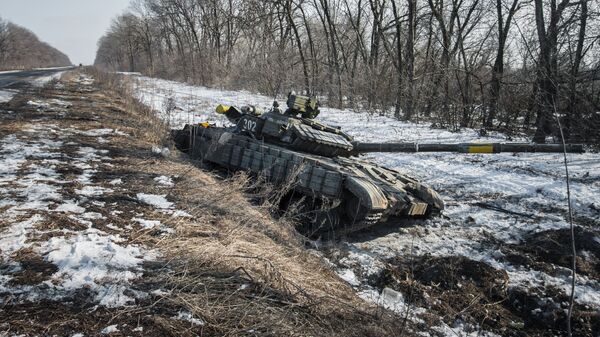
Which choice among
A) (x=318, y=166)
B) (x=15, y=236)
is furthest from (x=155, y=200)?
(x=318, y=166)

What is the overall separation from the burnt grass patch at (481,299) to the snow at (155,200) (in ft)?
8.90

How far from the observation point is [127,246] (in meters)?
3.92

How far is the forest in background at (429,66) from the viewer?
39.9 ft

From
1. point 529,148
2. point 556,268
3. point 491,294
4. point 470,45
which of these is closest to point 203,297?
point 491,294

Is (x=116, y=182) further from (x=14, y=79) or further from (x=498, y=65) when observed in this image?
(x=14, y=79)

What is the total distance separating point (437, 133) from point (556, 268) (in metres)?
9.49

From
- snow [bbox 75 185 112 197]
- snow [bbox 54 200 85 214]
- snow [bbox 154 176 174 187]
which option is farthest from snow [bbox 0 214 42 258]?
snow [bbox 154 176 174 187]

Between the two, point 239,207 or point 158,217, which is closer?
point 158,217

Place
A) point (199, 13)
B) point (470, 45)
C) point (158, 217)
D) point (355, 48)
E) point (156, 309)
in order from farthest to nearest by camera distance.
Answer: point (199, 13) → point (355, 48) → point (470, 45) → point (158, 217) → point (156, 309)

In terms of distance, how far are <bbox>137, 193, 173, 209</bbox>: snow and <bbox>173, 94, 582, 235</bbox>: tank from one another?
1655 mm

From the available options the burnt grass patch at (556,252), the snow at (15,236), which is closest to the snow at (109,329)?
the snow at (15,236)

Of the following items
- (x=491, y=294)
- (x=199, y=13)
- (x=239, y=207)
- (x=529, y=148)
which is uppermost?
(x=199, y=13)

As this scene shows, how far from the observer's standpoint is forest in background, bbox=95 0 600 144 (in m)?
12.2

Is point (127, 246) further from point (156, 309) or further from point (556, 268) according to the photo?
point (556, 268)
